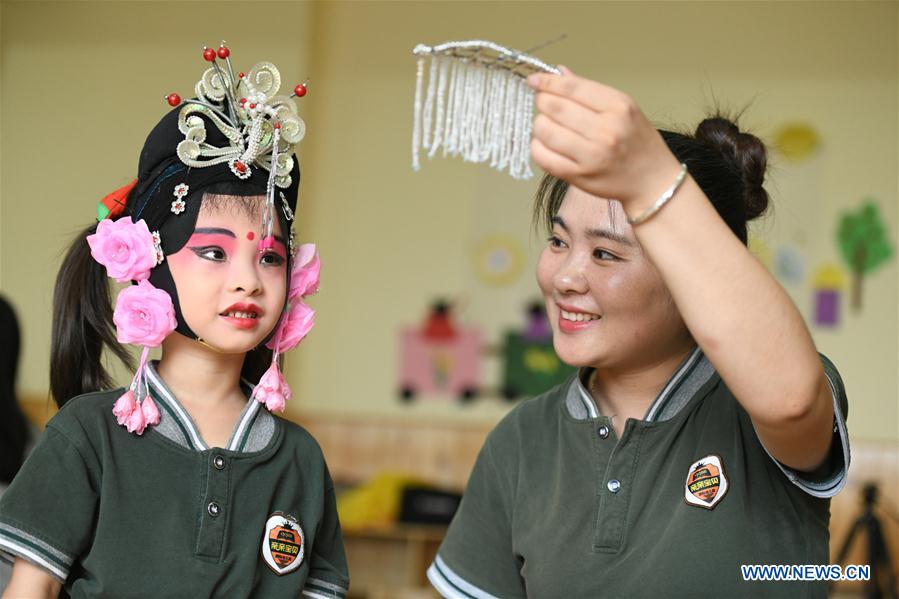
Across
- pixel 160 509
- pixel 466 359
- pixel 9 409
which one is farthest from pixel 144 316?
pixel 466 359

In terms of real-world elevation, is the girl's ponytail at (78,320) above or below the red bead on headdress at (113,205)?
below

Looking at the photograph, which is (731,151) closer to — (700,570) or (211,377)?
(700,570)

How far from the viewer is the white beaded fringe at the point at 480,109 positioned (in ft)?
4.13

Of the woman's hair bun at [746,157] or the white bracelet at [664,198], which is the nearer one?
the white bracelet at [664,198]

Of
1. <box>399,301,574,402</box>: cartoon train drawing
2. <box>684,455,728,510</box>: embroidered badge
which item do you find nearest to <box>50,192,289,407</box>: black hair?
<box>684,455,728,510</box>: embroidered badge

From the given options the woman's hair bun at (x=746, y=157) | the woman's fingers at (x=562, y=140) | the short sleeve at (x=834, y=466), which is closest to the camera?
the woman's fingers at (x=562, y=140)

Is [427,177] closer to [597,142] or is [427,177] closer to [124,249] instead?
[124,249]

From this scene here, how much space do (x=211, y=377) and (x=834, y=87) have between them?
4730mm

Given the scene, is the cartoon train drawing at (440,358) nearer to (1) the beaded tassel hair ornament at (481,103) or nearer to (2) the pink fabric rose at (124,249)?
(2) the pink fabric rose at (124,249)

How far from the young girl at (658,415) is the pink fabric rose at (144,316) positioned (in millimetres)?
587

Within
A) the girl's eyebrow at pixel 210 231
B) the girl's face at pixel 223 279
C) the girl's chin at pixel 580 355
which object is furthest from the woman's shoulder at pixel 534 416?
the girl's eyebrow at pixel 210 231

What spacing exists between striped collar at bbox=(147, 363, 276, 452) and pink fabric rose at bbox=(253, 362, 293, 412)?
0.05 ft

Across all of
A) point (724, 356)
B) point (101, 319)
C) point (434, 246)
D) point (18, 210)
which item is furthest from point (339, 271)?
point (724, 356)

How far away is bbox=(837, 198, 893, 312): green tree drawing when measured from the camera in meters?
5.42
